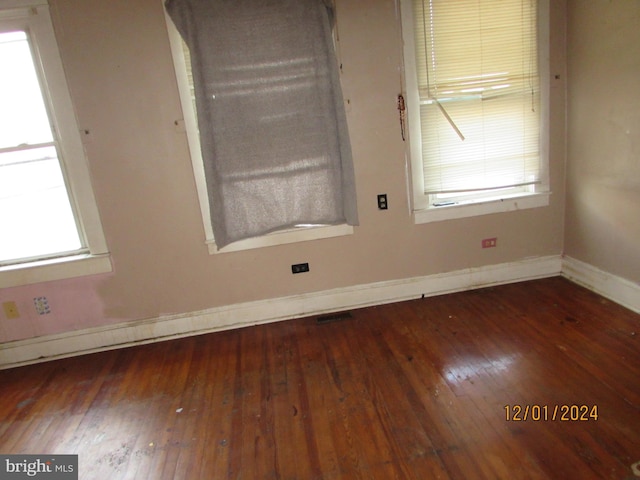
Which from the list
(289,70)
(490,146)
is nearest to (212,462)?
(289,70)

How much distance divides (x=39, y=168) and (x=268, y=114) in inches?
61.1

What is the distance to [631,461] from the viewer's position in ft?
4.86

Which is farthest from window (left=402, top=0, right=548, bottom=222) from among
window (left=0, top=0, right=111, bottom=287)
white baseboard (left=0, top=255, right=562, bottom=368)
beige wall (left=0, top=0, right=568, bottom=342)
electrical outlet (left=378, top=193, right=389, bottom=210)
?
window (left=0, top=0, right=111, bottom=287)

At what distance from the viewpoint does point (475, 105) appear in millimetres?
2814

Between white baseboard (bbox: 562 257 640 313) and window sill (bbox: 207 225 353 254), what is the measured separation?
1804 mm

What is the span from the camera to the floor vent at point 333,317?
9.45ft

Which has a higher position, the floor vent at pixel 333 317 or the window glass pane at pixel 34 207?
the window glass pane at pixel 34 207

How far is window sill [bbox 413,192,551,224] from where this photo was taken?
2.97 metres

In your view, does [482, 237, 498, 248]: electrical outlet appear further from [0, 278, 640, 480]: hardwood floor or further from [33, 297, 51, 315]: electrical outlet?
[33, 297, 51, 315]: electrical outlet

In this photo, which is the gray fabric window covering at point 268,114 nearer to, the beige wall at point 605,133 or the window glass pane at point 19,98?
the window glass pane at point 19,98

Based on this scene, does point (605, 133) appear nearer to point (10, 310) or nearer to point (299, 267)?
point (299, 267)

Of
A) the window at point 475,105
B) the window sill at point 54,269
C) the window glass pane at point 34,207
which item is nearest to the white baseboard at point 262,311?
the window sill at point 54,269

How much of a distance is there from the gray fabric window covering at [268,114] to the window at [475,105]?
23.7 inches
